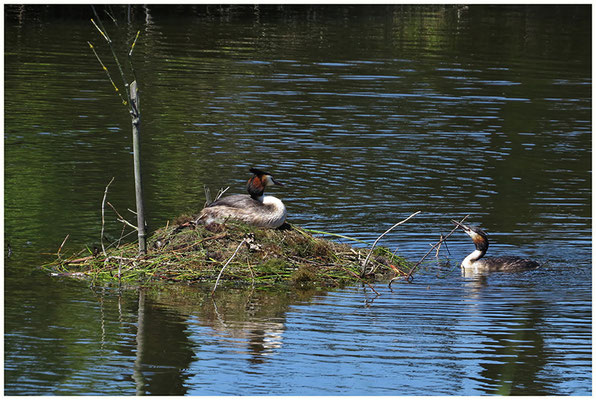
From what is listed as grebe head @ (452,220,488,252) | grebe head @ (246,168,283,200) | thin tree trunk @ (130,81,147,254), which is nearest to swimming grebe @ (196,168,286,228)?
grebe head @ (246,168,283,200)

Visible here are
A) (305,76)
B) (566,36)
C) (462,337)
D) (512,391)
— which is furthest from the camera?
(566,36)

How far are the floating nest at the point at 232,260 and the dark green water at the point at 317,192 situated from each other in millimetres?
413

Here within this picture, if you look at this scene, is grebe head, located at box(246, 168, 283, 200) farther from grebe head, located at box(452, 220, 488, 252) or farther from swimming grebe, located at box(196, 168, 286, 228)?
grebe head, located at box(452, 220, 488, 252)

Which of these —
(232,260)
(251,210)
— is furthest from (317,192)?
(232,260)

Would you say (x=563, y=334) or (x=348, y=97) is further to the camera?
(x=348, y=97)

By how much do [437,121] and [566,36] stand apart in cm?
1997

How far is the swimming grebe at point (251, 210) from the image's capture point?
45.6 feet

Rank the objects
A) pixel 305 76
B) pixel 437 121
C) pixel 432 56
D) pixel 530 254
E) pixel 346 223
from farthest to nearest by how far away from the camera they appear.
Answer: pixel 432 56 → pixel 305 76 → pixel 437 121 → pixel 346 223 → pixel 530 254

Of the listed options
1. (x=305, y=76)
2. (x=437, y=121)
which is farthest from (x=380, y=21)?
(x=437, y=121)

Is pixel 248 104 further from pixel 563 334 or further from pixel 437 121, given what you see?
pixel 563 334

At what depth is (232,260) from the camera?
526 inches

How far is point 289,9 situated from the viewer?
50.3 meters

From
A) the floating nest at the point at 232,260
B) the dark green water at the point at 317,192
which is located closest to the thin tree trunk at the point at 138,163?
the floating nest at the point at 232,260

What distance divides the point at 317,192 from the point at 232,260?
5357mm
